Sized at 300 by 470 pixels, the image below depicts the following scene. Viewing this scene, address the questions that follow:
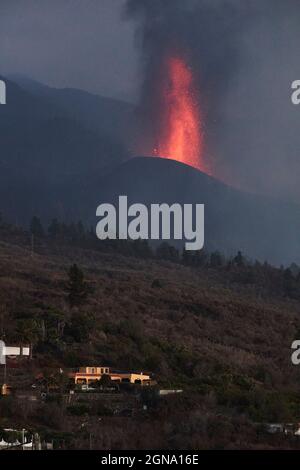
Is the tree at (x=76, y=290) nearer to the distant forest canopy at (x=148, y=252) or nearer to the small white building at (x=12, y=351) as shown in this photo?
the small white building at (x=12, y=351)

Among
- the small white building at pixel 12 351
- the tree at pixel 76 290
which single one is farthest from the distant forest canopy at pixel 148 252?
the small white building at pixel 12 351

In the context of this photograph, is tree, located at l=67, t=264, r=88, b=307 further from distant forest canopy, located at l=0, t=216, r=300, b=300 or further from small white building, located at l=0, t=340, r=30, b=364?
distant forest canopy, located at l=0, t=216, r=300, b=300

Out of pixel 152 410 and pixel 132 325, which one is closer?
pixel 152 410

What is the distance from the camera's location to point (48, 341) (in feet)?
307

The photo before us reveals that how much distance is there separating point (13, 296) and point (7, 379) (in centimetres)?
2508

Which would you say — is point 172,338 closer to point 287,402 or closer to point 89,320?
point 89,320

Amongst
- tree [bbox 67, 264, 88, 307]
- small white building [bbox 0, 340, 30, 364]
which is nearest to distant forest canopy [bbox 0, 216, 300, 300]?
tree [bbox 67, 264, 88, 307]

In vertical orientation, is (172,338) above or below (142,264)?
below

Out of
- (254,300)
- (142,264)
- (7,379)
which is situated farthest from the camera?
(142,264)
